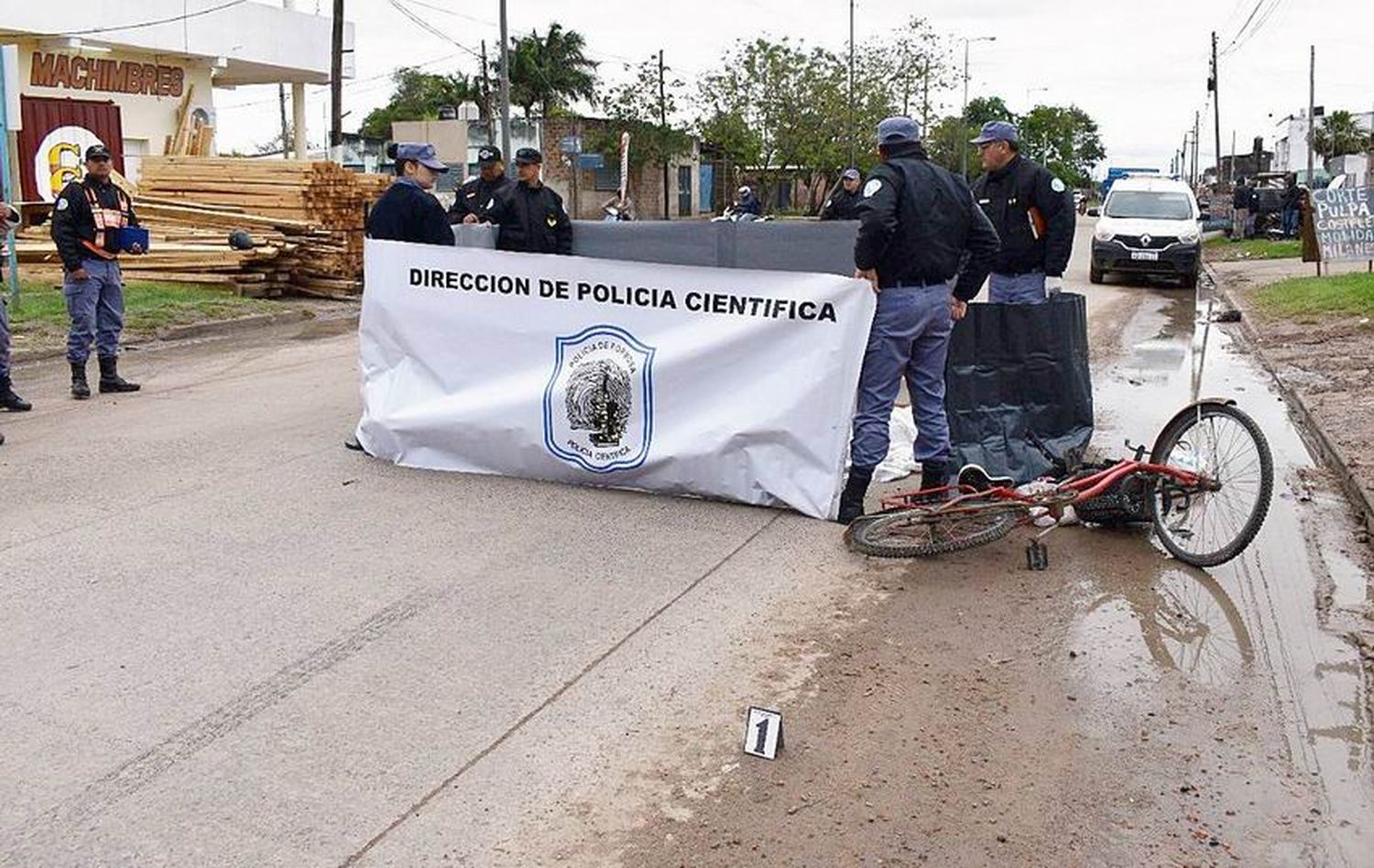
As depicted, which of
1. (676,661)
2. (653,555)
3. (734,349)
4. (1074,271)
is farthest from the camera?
(1074,271)

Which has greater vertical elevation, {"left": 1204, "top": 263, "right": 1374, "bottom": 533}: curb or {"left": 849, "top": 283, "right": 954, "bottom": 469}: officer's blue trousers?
{"left": 849, "top": 283, "right": 954, "bottom": 469}: officer's blue trousers

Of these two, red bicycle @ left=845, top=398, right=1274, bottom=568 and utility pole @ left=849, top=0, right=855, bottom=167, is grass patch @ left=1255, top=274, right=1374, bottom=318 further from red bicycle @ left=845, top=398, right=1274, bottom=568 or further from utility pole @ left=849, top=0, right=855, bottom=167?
utility pole @ left=849, top=0, right=855, bottom=167

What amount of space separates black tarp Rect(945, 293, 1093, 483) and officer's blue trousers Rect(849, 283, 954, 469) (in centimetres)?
64

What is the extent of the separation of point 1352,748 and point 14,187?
2236 cm

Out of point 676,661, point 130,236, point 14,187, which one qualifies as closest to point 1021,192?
point 676,661

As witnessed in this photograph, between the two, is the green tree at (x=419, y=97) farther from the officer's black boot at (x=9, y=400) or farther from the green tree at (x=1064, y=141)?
the officer's black boot at (x=9, y=400)

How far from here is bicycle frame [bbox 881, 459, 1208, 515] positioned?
Result: 6.32m

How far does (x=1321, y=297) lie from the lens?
17.9 meters

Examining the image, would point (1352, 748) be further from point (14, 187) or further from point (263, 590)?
point (14, 187)

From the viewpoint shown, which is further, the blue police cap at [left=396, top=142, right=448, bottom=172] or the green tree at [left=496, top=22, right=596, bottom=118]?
the green tree at [left=496, top=22, right=596, bottom=118]

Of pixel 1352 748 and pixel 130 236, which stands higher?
pixel 130 236

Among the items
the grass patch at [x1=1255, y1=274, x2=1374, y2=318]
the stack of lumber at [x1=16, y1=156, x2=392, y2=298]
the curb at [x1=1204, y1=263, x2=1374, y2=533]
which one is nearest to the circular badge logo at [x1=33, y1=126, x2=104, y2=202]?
the stack of lumber at [x1=16, y1=156, x2=392, y2=298]

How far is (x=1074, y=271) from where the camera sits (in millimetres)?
Answer: 27406

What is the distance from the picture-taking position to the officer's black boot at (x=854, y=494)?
697cm
